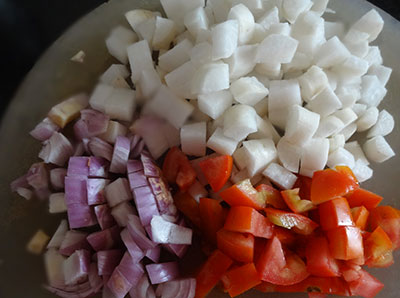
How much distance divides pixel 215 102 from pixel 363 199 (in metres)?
0.62

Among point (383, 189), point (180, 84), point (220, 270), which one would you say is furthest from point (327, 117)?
point (220, 270)

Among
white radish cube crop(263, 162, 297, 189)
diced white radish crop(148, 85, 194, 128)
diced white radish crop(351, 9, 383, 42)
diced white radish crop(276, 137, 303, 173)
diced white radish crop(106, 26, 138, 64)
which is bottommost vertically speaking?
white radish cube crop(263, 162, 297, 189)

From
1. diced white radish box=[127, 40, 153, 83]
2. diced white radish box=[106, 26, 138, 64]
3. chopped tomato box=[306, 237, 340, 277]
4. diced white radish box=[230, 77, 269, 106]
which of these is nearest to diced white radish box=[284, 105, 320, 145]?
diced white radish box=[230, 77, 269, 106]

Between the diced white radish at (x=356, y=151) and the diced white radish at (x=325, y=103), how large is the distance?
0.63 feet

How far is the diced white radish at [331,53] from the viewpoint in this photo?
5.14 ft

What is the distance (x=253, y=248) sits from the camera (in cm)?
140

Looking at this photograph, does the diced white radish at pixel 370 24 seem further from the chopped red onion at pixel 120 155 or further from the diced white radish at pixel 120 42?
the chopped red onion at pixel 120 155

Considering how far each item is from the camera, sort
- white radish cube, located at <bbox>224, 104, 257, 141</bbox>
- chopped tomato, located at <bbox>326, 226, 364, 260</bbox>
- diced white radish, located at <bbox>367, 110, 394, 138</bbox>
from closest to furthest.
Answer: chopped tomato, located at <bbox>326, 226, 364, 260</bbox> → white radish cube, located at <bbox>224, 104, 257, 141</bbox> → diced white radish, located at <bbox>367, 110, 394, 138</bbox>

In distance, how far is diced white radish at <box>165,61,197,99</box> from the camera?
5.05ft

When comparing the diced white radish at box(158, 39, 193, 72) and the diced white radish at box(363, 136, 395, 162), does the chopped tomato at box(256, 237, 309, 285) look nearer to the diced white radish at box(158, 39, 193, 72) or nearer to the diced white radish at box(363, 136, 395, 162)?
the diced white radish at box(363, 136, 395, 162)

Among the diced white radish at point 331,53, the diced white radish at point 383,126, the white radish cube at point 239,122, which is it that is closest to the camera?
the white radish cube at point 239,122

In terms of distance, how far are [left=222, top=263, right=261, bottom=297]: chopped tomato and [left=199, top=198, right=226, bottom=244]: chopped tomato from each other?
14 centimetres

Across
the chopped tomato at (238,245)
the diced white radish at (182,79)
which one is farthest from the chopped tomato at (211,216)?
the diced white radish at (182,79)

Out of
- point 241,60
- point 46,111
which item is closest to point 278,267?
point 241,60
